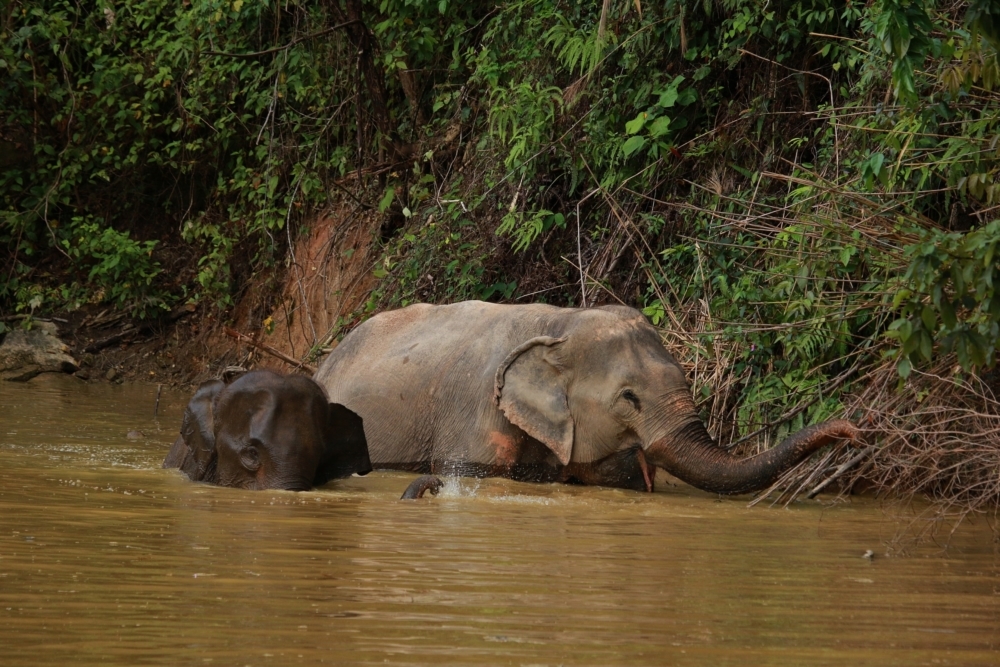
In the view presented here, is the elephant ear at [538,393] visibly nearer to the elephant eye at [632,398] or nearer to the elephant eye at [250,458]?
the elephant eye at [632,398]

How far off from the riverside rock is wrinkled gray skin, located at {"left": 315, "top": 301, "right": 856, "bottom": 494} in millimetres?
6703

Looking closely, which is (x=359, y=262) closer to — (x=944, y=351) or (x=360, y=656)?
(x=944, y=351)

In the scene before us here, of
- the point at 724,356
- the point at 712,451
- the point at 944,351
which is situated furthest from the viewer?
the point at 724,356

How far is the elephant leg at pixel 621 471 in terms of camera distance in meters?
9.53

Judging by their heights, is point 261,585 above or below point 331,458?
above

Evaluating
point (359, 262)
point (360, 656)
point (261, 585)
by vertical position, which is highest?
point (360, 656)

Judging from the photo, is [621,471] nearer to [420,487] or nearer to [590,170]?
[420,487]

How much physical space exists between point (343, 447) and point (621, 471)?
174 cm

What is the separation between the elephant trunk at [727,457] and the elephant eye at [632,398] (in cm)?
28

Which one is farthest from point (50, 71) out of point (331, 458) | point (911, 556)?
point (911, 556)

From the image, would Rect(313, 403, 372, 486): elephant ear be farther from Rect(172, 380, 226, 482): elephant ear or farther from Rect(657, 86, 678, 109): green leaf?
Rect(657, 86, 678, 109): green leaf

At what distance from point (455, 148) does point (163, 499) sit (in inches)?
323

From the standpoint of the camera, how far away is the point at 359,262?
1584cm

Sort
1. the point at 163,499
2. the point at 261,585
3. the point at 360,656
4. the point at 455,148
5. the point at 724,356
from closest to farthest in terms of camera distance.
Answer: the point at 360,656 → the point at 261,585 → the point at 163,499 → the point at 724,356 → the point at 455,148
